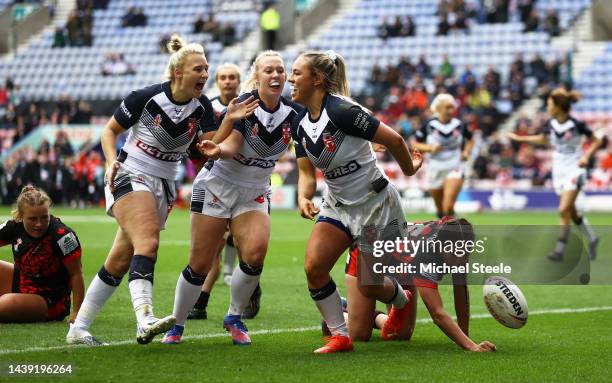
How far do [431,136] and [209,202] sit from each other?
8831 millimetres

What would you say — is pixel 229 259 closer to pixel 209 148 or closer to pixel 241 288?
pixel 241 288

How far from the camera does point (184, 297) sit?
7.84 metres

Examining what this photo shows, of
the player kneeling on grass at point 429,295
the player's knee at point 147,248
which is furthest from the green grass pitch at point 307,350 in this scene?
the player's knee at point 147,248

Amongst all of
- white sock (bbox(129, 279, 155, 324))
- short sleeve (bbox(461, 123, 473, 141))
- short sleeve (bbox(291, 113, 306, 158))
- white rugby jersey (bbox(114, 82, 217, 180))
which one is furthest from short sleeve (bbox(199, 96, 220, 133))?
short sleeve (bbox(461, 123, 473, 141))

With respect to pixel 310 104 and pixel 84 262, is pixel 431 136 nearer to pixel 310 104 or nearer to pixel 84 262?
pixel 84 262

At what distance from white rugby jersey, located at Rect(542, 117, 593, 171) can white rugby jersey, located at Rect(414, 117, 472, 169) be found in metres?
1.38

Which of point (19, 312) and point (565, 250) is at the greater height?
point (19, 312)

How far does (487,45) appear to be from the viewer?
3438cm

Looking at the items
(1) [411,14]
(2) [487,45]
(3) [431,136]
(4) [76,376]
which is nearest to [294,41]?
(1) [411,14]

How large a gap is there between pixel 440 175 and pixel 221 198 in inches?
344

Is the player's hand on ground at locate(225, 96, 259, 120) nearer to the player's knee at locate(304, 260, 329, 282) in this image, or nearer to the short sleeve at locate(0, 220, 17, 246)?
the player's knee at locate(304, 260, 329, 282)

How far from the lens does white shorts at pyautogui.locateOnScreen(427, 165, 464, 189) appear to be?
1621 cm

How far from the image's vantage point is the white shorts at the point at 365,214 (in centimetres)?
750

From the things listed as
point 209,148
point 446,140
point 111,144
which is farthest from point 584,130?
point 111,144
